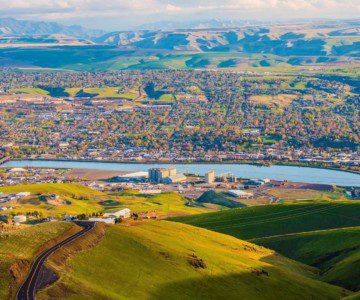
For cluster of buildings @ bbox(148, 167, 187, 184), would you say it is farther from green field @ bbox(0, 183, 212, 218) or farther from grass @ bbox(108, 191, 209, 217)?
green field @ bbox(0, 183, 212, 218)

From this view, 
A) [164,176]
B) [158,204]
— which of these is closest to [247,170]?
[164,176]

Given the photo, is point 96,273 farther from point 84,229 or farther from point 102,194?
point 102,194

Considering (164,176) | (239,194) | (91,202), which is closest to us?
(91,202)

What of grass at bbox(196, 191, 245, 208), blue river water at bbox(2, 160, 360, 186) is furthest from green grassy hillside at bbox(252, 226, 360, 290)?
blue river water at bbox(2, 160, 360, 186)

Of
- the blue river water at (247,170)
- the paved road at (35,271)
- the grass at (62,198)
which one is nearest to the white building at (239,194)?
the blue river water at (247,170)

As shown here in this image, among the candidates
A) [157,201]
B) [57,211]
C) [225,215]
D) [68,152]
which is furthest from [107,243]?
[68,152]

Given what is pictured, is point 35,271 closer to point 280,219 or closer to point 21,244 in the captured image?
point 21,244
